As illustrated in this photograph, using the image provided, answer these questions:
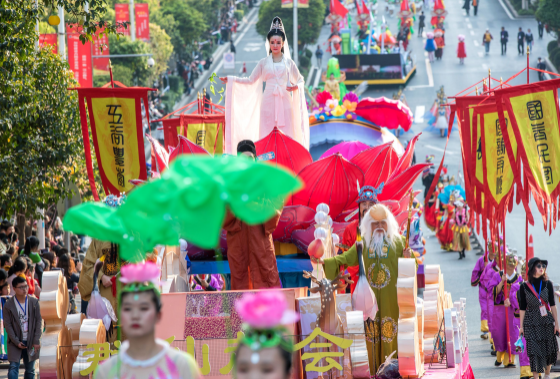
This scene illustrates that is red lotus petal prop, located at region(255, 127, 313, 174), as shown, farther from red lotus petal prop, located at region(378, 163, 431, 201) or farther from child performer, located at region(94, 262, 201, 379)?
child performer, located at region(94, 262, 201, 379)

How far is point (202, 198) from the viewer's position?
318cm

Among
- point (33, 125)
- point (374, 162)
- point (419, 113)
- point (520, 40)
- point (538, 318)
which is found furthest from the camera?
point (520, 40)

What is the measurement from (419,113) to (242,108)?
26.1 meters

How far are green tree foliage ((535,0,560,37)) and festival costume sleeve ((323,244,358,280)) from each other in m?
37.0

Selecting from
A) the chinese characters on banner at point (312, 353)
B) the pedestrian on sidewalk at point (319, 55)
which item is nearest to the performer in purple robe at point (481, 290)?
the chinese characters on banner at point (312, 353)

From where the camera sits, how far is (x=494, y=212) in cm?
1038

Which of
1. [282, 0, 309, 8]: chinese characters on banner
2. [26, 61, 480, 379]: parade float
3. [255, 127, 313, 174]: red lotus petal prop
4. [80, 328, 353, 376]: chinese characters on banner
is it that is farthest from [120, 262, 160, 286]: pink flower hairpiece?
[282, 0, 309, 8]: chinese characters on banner

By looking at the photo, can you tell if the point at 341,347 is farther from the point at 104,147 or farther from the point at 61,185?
the point at 61,185

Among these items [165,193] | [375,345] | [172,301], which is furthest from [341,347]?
[165,193]

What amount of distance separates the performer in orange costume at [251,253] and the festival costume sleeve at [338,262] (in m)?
0.64

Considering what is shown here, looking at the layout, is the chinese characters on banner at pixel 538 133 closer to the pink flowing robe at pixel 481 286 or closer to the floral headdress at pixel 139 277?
the pink flowing robe at pixel 481 286

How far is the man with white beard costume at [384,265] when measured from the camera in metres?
7.04

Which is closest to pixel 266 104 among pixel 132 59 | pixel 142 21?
pixel 142 21

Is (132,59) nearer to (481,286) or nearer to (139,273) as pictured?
(481,286)
